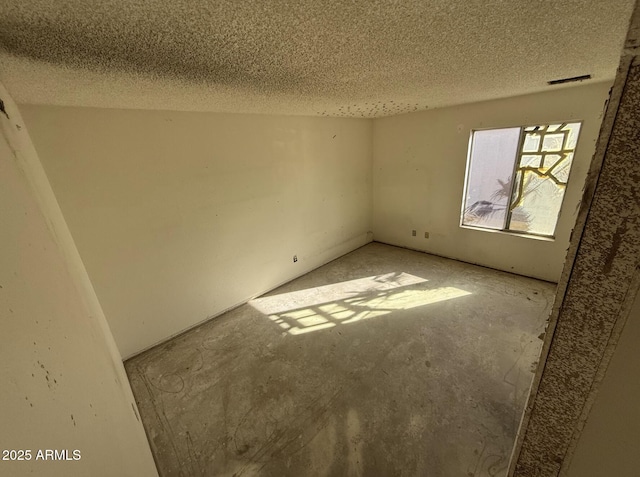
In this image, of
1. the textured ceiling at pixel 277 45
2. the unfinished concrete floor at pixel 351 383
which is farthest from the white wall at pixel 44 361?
the unfinished concrete floor at pixel 351 383

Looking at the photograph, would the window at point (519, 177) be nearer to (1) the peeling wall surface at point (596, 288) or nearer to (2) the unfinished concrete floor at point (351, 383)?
(2) the unfinished concrete floor at point (351, 383)

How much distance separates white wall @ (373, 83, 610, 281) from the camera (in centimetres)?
255

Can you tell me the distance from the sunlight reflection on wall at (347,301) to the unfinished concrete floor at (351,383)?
0.02 metres

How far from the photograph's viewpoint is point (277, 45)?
1.02 metres

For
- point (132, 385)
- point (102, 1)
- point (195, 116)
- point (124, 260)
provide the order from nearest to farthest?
point (102, 1)
point (132, 385)
point (124, 260)
point (195, 116)

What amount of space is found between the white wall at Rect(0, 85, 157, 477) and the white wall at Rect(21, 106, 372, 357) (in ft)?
3.92

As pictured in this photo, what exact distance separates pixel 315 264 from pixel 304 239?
484 mm

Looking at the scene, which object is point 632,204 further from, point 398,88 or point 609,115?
point 398,88

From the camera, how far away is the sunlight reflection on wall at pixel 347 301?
259 cm

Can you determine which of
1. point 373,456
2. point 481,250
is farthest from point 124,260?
point 481,250

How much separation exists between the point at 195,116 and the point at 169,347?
2.14 m

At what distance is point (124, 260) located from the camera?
2.05m

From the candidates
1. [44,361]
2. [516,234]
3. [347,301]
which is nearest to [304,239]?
[347,301]

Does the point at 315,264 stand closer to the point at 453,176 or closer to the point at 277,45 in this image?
the point at 453,176
